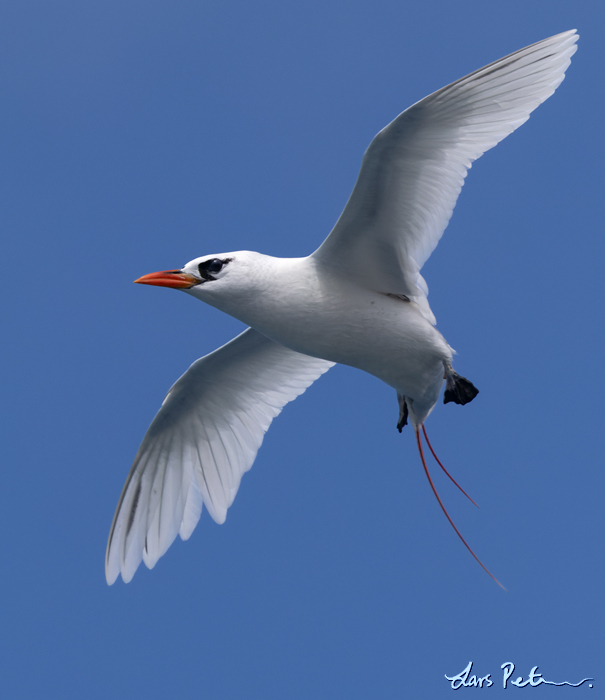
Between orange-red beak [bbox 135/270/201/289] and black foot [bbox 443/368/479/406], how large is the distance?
2.83 metres

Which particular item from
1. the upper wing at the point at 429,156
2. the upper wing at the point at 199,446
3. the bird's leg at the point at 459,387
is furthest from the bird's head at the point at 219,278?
the bird's leg at the point at 459,387

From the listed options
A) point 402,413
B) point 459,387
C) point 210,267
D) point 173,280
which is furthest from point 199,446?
point 459,387

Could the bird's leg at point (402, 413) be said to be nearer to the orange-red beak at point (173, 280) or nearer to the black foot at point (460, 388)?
the black foot at point (460, 388)

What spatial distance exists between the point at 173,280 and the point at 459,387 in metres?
3.18

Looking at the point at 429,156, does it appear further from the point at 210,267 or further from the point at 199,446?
the point at 199,446

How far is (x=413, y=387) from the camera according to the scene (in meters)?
9.04

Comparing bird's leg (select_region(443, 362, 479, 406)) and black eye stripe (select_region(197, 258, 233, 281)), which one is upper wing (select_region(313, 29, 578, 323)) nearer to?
black eye stripe (select_region(197, 258, 233, 281))

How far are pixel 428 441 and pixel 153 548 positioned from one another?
367 centimetres

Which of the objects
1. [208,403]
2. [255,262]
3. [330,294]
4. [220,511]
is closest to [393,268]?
[330,294]

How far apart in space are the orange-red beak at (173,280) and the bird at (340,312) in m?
0.01

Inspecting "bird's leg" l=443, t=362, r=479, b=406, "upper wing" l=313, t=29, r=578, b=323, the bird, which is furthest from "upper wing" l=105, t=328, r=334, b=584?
"upper wing" l=313, t=29, r=578, b=323

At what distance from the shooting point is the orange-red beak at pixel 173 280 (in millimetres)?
8266

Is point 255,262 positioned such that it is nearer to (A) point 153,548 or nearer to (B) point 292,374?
(B) point 292,374

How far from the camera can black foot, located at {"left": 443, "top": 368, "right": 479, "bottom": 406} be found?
8.73 metres
